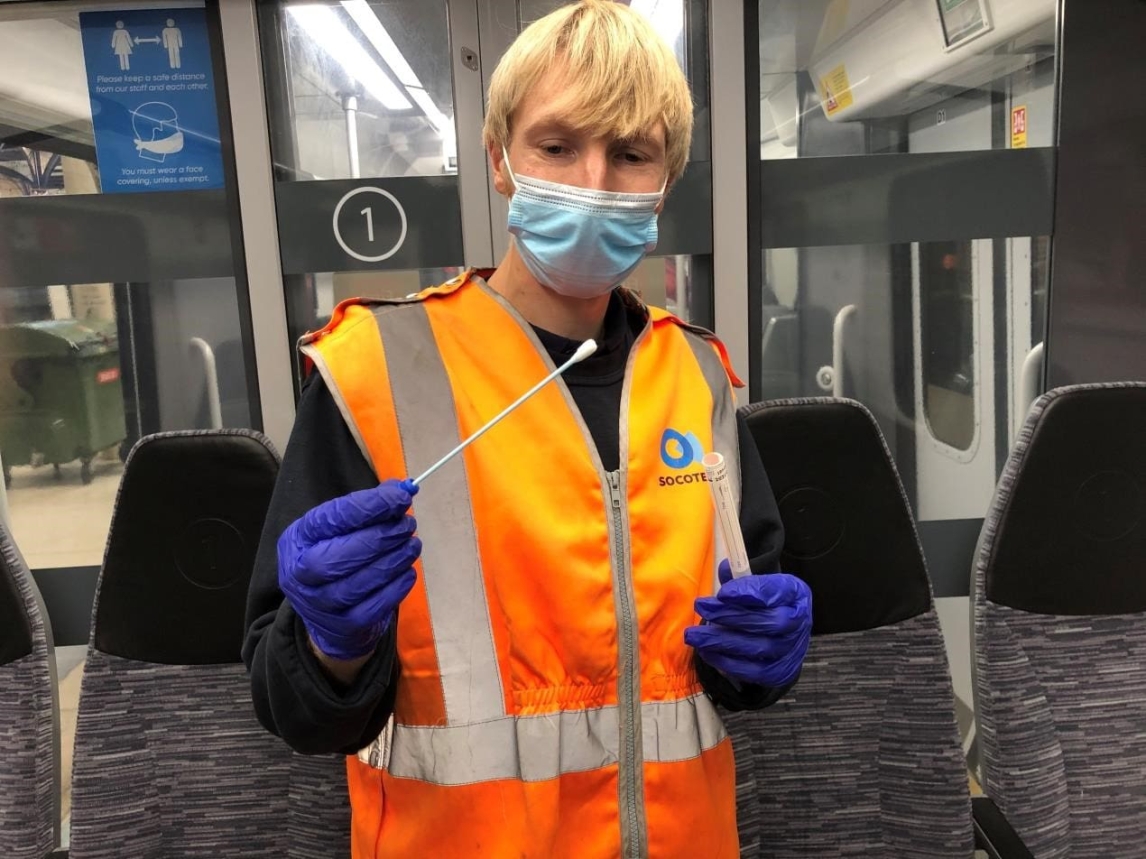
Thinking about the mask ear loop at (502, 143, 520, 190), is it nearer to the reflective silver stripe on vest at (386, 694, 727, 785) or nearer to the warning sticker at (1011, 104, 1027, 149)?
the reflective silver stripe on vest at (386, 694, 727, 785)

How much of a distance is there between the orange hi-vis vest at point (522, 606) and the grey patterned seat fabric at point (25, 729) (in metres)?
0.95

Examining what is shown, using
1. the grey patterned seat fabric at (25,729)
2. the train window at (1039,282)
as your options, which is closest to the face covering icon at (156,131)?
the grey patterned seat fabric at (25,729)

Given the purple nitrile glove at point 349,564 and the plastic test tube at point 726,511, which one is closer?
the purple nitrile glove at point 349,564

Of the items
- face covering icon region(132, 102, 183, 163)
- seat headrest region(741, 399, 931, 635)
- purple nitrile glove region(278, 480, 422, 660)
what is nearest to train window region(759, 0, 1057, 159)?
seat headrest region(741, 399, 931, 635)

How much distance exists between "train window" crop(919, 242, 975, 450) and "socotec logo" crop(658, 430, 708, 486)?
4.22 feet

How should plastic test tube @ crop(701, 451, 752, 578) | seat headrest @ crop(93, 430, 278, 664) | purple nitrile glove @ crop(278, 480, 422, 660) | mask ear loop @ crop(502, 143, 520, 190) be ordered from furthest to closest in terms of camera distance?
seat headrest @ crop(93, 430, 278, 664) < mask ear loop @ crop(502, 143, 520, 190) < plastic test tube @ crop(701, 451, 752, 578) < purple nitrile glove @ crop(278, 480, 422, 660)

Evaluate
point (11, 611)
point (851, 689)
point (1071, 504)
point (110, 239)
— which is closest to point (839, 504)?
point (851, 689)

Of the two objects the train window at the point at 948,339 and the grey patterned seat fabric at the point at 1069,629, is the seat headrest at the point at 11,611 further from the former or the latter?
the train window at the point at 948,339

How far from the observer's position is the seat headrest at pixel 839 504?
1503 mm

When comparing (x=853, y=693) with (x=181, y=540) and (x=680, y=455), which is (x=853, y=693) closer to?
(x=680, y=455)

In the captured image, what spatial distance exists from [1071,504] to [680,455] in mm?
1036

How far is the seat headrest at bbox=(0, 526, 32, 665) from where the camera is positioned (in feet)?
5.01

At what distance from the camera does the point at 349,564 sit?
78 cm

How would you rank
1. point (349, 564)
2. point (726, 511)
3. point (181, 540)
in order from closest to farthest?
point (349, 564)
point (726, 511)
point (181, 540)
